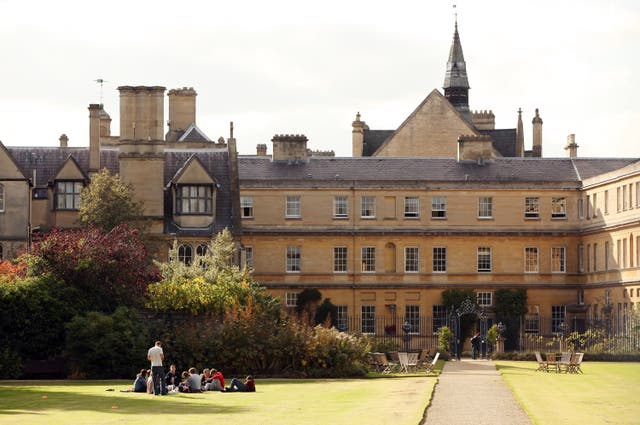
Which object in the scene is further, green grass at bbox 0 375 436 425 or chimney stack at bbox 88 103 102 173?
chimney stack at bbox 88 103 102 173

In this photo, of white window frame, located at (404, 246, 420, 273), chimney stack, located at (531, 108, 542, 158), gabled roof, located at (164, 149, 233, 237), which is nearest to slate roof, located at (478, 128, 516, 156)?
chimney stack, located at (531, 108, 542, 158)

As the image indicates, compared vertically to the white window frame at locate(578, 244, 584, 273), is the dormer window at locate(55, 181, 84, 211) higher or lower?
higher

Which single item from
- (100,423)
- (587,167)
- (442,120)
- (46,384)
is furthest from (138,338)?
(442,120)

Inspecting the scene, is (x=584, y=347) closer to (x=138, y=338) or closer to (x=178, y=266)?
(x=178, y=266)

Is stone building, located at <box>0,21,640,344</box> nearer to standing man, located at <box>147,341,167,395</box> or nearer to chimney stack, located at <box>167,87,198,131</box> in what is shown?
chimney stack, located at <box>167,87,198,131</box>

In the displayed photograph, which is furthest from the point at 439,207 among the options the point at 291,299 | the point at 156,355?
the point at 156,355

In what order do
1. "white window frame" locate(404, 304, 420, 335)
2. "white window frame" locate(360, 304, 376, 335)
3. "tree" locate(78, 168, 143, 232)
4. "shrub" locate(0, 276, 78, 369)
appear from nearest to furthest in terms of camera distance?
"shrub" locate(0, 276, 78, 369)
"tree" locate(78, 168, 143, 232)
"white window frame" locate(404, 304, 420, 335)
"white window frame" locate(360, 304, 376, 335)

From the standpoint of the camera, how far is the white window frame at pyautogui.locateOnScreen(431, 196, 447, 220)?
93.6 m

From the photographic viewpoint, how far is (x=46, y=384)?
52.8 meters

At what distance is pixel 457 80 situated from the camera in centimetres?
12912

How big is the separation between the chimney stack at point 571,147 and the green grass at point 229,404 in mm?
60913

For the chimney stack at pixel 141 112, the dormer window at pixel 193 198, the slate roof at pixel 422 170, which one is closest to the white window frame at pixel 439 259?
the slate roof at pixel 422 170

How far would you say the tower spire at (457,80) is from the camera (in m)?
128

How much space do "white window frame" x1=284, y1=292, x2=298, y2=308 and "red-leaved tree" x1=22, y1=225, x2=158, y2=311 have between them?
30491mm
